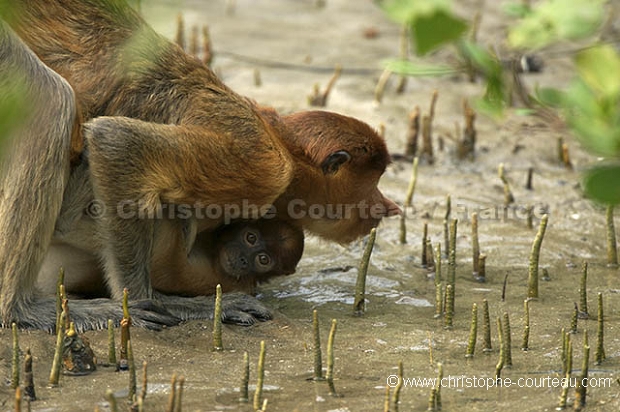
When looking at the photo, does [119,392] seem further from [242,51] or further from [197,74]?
[242,51]

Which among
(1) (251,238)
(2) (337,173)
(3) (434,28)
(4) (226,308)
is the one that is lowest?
(4) (226,308)

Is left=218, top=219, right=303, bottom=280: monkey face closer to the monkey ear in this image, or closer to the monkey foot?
the monkey ear

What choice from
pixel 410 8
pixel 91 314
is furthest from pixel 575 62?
pixel 91 314

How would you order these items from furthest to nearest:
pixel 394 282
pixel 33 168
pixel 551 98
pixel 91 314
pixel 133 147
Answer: pixel 394 282 < pixel 91 314 < pixel 133 147 < pixel 33 168 < pixel 551 98

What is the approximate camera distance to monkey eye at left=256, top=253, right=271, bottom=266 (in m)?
5.56

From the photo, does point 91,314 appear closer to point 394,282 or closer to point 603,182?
point 394,282

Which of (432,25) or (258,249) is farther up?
(432,25)

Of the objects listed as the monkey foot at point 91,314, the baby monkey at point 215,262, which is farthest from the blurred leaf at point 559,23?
the baby monkey at point 215,262

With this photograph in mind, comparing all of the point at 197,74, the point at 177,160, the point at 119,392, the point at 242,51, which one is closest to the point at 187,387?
the point at 119,392

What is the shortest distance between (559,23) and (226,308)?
12.3 ft

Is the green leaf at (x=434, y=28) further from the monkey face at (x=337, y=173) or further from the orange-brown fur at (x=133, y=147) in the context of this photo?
the monkey face at (x=337, y=173)

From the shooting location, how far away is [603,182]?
1.59 meters

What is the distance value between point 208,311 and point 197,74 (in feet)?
4.48

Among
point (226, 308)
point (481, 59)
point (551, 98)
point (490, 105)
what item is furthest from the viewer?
point (226, 308)
